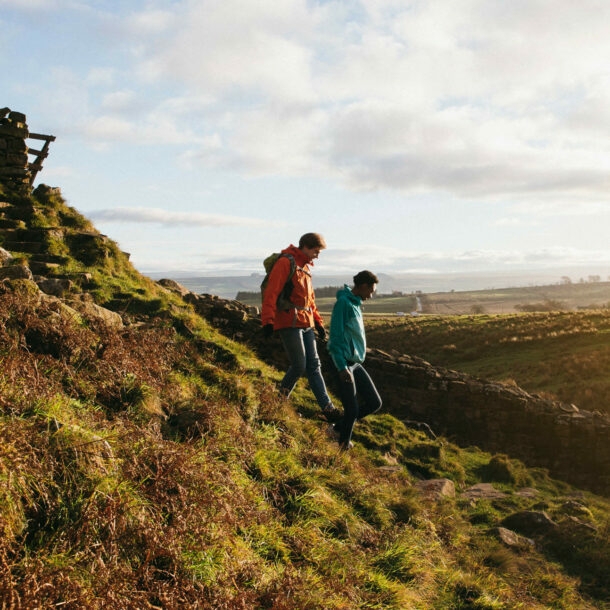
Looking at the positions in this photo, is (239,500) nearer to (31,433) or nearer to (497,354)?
(31,433)

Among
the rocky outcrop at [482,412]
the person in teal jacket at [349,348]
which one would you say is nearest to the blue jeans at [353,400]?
the person in teal jacket at [349,348]

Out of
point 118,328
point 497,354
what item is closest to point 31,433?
point 118,328

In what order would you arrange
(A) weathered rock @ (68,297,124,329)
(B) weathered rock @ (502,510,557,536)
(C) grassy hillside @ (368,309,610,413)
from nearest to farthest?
(A) weathered rock @ (68,297,124,329) < (B) weathered rock @ (502,510,557,536) < (C) grassy hillside @ (368,309,610,413)

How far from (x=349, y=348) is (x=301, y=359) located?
681mm

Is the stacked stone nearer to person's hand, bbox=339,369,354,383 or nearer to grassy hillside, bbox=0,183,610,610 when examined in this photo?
grassy hillside, bbox=0,183,610,610

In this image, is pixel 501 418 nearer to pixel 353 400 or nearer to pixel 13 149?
pixel 353 400

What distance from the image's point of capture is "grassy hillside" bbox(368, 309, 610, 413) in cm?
2527

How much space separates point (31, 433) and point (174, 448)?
100cm

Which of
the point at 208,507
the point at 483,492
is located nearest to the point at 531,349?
the point at 483,492

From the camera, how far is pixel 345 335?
23.5ft

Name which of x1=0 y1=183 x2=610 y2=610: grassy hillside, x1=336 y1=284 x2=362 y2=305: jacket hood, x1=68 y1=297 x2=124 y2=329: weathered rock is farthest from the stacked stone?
x1=336 y1=284 x2=362 y2=305: jacket hood

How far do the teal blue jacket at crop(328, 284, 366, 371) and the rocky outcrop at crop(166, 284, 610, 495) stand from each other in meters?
4.90

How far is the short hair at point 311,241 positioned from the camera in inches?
287

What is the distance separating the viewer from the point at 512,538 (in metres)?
6.28
